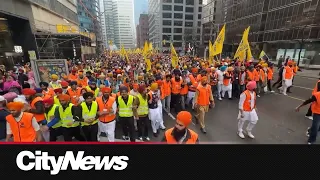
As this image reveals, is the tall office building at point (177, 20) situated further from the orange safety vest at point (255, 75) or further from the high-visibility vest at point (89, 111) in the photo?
the high-visibility vest at point (89, 111)

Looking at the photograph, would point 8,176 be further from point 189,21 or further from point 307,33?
point 189,21

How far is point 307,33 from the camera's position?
27.8 metres

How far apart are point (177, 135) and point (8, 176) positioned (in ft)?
6.59

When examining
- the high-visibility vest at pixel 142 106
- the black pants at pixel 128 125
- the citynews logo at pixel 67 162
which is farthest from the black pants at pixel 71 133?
the citynews logo at pixel 67 162

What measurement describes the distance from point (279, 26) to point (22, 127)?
131ft

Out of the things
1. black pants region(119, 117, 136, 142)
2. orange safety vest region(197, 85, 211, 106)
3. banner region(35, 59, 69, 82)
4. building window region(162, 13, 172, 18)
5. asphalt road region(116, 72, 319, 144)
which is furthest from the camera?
building window region(162, 13, 172, 18)

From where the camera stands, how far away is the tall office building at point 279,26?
89.1ft

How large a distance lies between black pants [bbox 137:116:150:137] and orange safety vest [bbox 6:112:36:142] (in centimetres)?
281

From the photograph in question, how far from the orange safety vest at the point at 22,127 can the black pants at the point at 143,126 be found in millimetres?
2814

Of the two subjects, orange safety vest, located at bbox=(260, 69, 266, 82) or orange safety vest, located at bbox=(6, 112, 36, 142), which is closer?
orange safety vest, located at bbox=(6, 112, 36, 142)

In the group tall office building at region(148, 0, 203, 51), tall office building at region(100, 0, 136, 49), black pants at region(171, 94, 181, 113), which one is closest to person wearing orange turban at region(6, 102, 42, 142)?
black pants at region(171, 94, 181, 113)

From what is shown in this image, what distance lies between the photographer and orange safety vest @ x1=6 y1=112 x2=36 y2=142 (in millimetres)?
3348

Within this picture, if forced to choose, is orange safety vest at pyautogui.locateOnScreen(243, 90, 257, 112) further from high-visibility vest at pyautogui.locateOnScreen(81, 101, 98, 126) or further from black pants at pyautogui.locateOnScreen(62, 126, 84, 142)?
black pants at pyautogui.locateOnScreen(62, 126, 84, 142)

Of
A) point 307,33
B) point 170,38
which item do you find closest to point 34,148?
point 307,33
